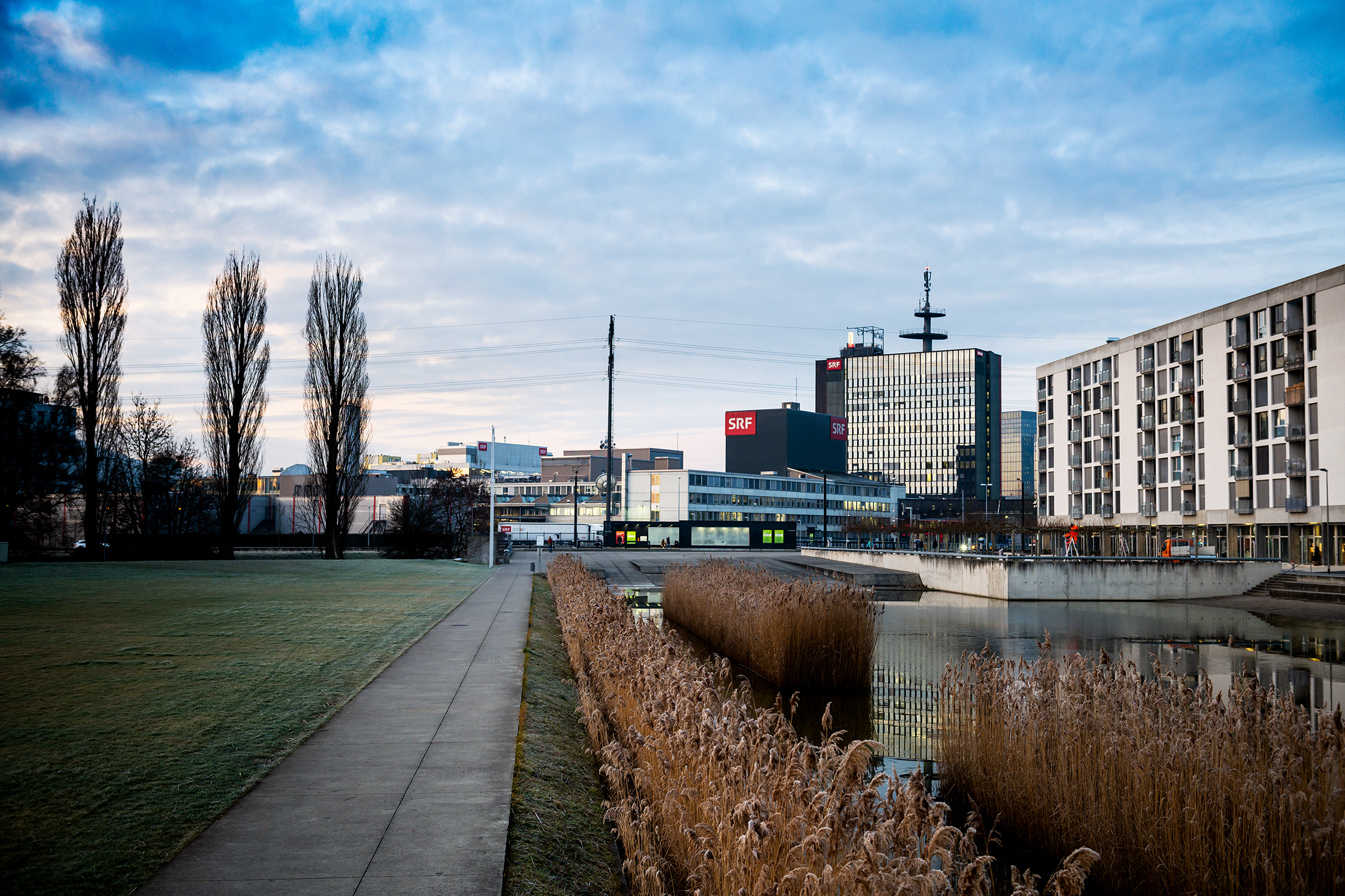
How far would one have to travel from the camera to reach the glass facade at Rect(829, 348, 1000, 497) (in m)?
172

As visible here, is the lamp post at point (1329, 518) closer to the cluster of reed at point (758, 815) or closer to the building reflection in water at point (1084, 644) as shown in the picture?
the building reflection in water at point (1084, 644)

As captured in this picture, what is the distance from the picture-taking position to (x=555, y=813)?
243 inches

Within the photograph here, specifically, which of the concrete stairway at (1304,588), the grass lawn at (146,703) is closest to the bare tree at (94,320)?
the grass lawn at (146,703)

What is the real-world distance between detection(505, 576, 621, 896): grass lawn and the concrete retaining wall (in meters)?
26.6

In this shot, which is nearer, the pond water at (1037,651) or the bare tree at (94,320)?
the pond water at (1037,651)

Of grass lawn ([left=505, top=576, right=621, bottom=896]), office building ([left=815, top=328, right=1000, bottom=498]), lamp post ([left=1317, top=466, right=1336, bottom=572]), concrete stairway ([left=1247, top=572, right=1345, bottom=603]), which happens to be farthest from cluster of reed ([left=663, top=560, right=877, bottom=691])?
office building ([left=815, top=328, right=1000, bottom=498])

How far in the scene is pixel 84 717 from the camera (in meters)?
7.90

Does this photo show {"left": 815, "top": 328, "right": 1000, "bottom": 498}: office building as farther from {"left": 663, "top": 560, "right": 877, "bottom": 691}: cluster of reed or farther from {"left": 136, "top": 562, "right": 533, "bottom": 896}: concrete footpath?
{"left": 136, "top": 562, "right": 533, "bottom": 896}: concrete footpath

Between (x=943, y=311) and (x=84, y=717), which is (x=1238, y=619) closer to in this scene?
(x=84, y=717)

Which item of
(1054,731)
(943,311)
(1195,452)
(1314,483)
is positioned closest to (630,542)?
(1195,452)

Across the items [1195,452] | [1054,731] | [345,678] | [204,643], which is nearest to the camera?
[1054,731]

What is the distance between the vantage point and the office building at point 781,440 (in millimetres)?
164750

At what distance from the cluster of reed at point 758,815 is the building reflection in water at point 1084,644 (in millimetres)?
4127

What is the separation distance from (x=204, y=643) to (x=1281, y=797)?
1257 cm
